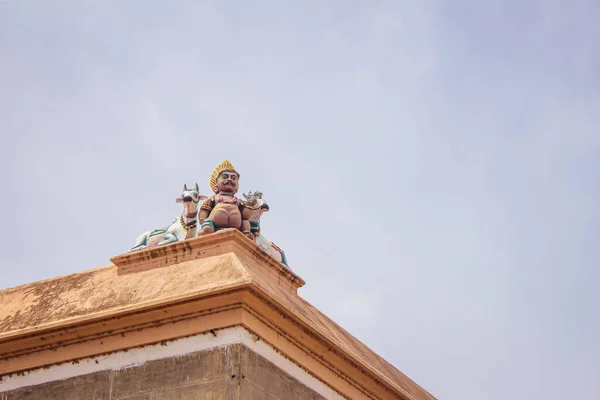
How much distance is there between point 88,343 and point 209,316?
1.34 meters

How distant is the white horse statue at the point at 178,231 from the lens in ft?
35.3

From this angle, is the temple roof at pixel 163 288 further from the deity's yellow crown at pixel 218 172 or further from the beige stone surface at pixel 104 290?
the deity's yellow crown at pixel 218 172

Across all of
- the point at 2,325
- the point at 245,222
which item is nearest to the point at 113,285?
the point at 2,325

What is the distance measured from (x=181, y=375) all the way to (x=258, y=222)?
3.18m

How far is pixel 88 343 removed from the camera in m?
8.84

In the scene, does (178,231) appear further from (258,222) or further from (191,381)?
(191,381)

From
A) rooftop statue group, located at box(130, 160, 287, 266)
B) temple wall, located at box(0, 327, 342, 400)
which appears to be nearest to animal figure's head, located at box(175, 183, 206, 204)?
rooftop statue group, located at box(130, 160, 287, 266)

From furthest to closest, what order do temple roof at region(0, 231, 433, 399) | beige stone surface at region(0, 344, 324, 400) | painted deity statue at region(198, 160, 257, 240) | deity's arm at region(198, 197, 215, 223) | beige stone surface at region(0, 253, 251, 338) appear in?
deity's arm at region(198, 197, 215, 223) < painted deity statue at region(198, 160, 257, 240) < beige stone surface at region(0, 253, 251, 338) < temple roof at region(0, 231, 433, 399) < beige stone surface at region(0, 344, 324, 400)

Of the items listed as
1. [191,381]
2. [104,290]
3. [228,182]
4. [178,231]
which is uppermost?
[228,182]

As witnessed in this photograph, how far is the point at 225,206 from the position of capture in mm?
10828

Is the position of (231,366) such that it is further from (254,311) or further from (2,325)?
(2,325)

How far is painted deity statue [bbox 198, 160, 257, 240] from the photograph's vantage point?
10672 millimetres

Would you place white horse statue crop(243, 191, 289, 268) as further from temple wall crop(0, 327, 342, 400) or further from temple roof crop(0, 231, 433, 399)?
temple wall crop(0, 327, 342, 400)

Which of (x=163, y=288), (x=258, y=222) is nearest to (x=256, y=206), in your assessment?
(x=258, y=222)
